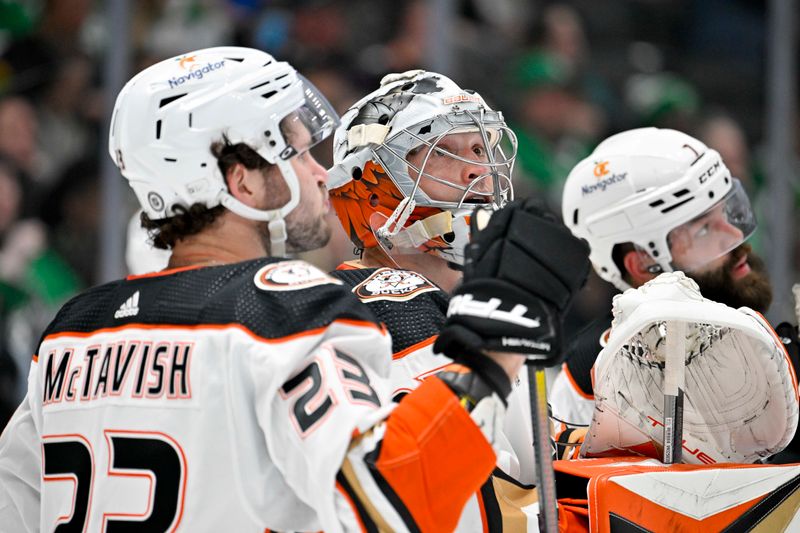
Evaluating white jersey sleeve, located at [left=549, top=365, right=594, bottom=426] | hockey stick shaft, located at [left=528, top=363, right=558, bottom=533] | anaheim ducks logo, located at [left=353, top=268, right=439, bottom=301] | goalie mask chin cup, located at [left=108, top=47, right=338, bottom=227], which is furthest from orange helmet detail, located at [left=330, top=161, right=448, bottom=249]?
white jersey sleeve, located at [left=549, top=365, right=594, bottom=426]

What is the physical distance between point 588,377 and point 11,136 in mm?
3117

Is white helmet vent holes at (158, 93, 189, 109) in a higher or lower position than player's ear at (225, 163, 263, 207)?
higher

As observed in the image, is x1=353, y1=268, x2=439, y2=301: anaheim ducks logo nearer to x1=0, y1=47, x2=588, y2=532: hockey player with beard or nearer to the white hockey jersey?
x1=0, y1=47, x2=588, y2=532: hockey player with beard

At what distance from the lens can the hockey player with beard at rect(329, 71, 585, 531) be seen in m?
2.23

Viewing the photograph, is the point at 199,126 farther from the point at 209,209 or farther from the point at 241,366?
the point at 241,366

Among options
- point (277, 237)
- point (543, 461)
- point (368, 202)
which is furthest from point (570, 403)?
point (277, 237)

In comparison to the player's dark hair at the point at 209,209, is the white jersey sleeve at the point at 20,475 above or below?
below

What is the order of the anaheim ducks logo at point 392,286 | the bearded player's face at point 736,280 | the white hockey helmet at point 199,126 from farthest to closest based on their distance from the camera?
the bearded player's face at point 736,280
the anaheim ducks logo at point 392,286
the white hockey helmet at point 199,126

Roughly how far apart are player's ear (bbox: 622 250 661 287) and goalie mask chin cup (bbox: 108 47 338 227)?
4.33 ft

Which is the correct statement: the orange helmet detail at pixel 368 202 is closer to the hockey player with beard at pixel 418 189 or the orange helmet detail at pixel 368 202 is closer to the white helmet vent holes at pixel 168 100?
the hockey player with beard at pixel 418 189

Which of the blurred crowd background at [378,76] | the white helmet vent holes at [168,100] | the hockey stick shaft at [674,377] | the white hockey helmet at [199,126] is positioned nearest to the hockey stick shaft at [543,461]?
the hockey stick shaft at [674,377]

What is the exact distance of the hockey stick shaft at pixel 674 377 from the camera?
2.11 metres

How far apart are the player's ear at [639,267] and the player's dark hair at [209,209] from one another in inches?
54.2

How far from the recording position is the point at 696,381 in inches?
89.2
